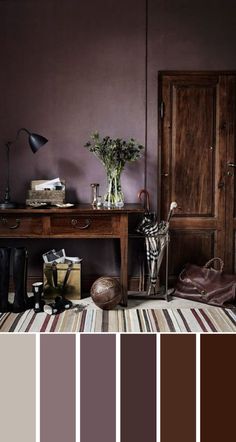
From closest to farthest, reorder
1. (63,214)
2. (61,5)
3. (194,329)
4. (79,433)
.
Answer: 1. (79,433)
2. (194,329)
3. (63,214)
4. (61,5)

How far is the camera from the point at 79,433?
1.10m

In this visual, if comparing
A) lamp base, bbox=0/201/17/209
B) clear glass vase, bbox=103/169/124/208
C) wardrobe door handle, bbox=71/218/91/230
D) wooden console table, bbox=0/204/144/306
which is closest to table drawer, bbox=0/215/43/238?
wooden console table, bbox=0/204/144/306

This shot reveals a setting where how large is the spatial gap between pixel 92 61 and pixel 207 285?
82.7 inches

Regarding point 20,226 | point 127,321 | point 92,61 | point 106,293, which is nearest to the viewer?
point 127,321

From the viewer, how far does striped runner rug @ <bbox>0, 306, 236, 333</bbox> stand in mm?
3455

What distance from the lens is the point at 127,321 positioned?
3654mm

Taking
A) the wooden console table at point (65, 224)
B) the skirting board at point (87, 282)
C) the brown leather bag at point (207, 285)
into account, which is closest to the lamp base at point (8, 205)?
the wooden console table at point (65, 224)

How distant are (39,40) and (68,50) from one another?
255mm

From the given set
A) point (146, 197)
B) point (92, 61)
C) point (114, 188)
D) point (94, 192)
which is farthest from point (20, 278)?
point (92, 61)

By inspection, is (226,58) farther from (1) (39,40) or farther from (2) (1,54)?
(2) (1,54)

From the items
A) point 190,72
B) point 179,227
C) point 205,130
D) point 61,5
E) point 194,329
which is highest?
point 61,5

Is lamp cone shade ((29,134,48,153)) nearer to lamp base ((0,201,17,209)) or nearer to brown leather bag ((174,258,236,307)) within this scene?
lamp base ((0,201,17,209))

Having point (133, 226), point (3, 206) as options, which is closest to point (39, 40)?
point (3, 206)

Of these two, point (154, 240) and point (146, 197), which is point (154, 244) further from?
point (146, 197)
